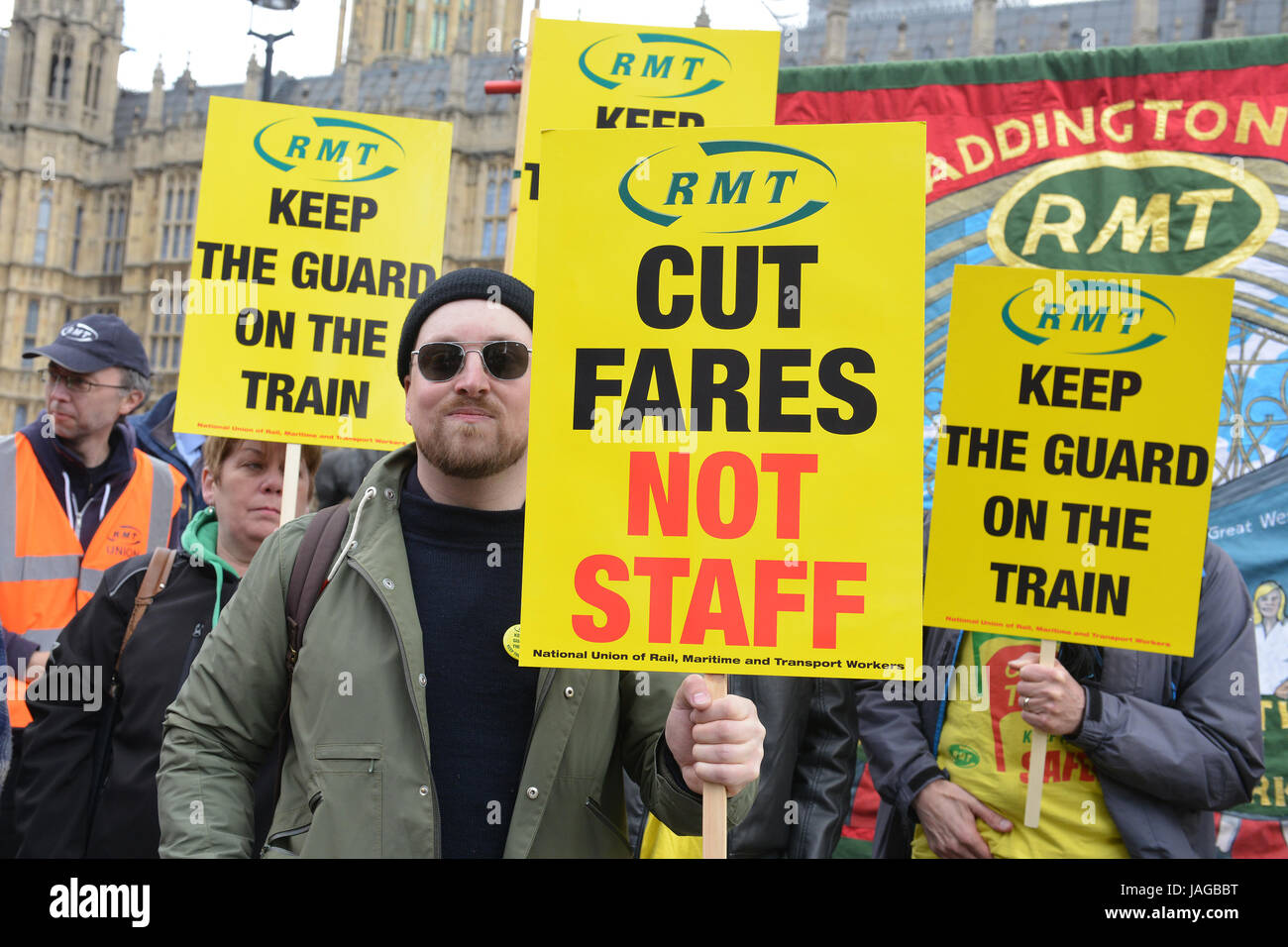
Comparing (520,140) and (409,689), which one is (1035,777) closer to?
(409,689)

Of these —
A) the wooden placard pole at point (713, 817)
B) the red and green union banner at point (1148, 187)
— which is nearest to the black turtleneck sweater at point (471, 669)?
the wooden placard pole at point (713, 817)

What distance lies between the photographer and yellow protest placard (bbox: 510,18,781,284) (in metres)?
4.34

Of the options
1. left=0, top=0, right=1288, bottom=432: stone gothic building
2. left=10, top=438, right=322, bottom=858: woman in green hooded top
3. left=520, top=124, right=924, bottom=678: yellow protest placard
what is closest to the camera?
left=520, top=124, right=924, bottom=678: yellow protest placard

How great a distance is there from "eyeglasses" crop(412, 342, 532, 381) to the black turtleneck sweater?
0.22 meters

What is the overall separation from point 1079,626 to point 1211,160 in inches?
106

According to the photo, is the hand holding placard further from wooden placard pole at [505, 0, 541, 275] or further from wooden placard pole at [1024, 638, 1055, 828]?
wooden placard pole at [505, 0, 541, 275]

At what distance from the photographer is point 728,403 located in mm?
2043

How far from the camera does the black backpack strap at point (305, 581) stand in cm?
213

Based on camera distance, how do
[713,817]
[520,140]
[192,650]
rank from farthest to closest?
[520,140], [192,650], [713,817]

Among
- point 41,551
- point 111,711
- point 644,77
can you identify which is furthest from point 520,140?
point 111,711

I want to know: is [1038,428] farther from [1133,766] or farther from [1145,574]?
[1133,766]

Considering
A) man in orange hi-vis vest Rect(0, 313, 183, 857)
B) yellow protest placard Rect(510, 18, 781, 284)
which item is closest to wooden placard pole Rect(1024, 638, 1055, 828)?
yellow protest placard Rect(510, 18, 781, 284)

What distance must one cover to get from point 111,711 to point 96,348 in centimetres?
165

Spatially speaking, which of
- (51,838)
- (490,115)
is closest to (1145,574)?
(51,838)
